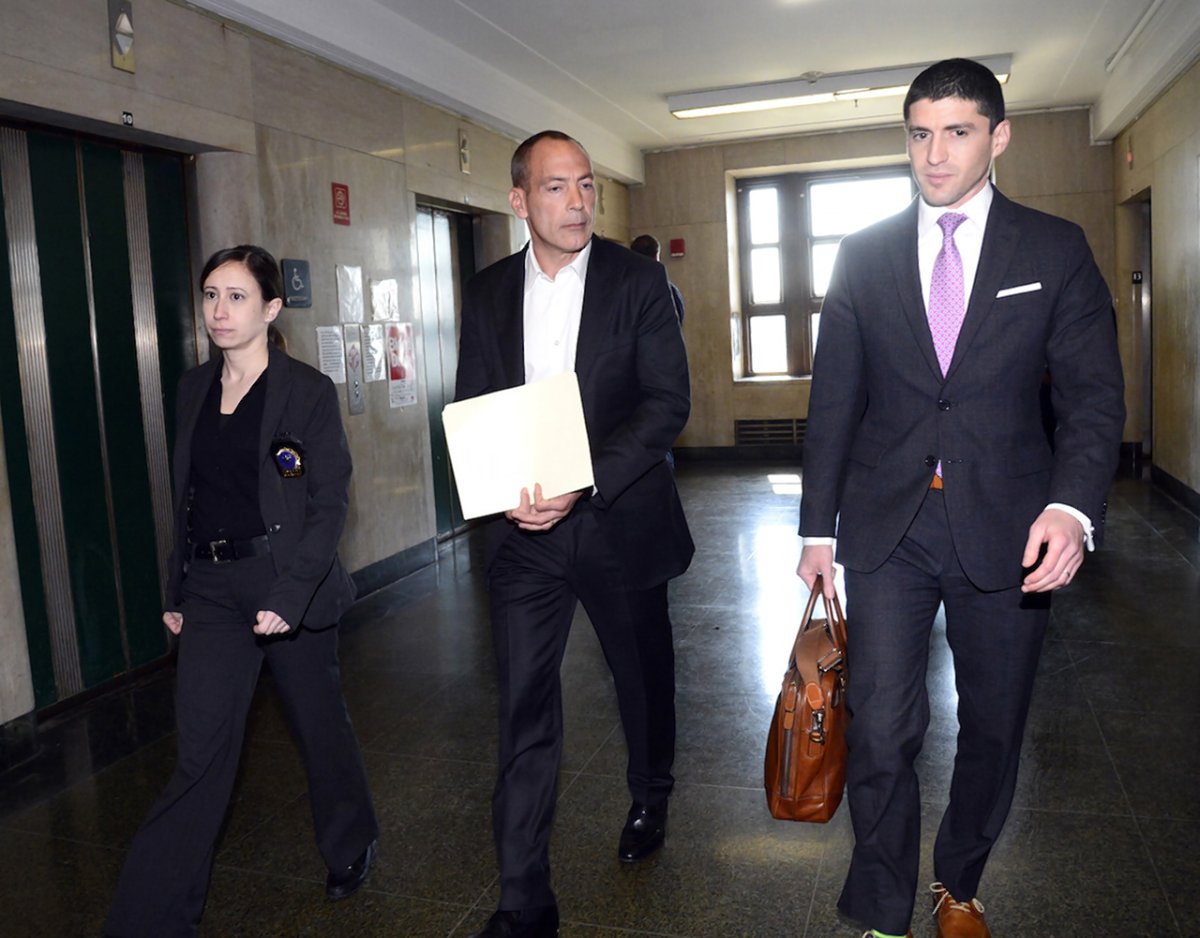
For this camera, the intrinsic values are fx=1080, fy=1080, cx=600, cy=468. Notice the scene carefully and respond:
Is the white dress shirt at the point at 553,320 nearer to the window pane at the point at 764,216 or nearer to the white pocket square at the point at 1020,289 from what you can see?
the white pocket square at the point at 1020,289

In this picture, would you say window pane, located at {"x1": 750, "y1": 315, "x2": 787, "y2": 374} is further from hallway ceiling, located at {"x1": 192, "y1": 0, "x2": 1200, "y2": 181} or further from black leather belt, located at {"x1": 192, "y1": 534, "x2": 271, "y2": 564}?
black leather belt, located at {"x1": 192, "y1": 534, "x2": 271, "y2": 564}

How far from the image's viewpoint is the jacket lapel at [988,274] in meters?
2.10

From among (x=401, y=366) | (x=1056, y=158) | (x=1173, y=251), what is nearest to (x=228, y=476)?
(x=401, y=366)

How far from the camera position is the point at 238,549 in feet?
8.16

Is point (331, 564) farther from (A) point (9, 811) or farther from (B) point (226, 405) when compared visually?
(A) point (9, 811)

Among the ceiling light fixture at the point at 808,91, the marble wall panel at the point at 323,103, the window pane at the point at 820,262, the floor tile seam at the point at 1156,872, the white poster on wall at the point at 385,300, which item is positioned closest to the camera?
A: the floor tile seam at the point at 1156,872

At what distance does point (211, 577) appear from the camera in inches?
98.1

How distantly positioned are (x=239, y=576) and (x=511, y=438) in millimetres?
721

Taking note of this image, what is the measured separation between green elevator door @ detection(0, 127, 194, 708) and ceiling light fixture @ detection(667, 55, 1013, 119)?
5.46 m

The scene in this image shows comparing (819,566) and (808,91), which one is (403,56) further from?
(819,566)

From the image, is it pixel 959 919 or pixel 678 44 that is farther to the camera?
pixel 678 44

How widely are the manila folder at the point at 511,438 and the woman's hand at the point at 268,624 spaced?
0.50 m

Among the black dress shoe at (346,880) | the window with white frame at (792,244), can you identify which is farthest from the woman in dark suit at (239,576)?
the window with white frame at (792,244)

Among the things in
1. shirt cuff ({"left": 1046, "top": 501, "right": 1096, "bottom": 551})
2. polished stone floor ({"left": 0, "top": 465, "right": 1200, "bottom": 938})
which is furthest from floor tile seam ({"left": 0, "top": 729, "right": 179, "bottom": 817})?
shirt cuff ({"left": 1046, "top": 501, "right": 1096, "bottom": 551})
